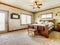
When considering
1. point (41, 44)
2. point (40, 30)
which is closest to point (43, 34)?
point (40, 30)

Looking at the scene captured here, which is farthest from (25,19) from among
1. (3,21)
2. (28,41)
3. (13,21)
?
(28,41)

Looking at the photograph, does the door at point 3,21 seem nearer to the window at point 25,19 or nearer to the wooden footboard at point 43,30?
the window at point 25,19

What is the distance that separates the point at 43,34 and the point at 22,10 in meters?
4.50

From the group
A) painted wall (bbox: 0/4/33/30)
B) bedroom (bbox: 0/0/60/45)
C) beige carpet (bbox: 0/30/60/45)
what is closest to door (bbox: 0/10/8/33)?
bedroom (bbox: 0/0/60/45)

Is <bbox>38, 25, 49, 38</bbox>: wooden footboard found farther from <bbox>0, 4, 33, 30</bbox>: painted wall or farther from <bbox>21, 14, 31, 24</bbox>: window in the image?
<bbox>21, 14, 31, 24</bbox>: window

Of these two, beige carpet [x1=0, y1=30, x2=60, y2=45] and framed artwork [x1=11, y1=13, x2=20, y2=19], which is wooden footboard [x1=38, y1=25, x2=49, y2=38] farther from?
framed artwork [x1=11, y1=13, x2=20, y2=19]

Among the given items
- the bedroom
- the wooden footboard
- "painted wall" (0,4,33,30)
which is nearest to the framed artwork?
the bedroom

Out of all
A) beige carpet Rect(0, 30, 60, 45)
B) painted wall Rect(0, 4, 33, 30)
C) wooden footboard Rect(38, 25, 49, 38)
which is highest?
painted wall Rect(0, 4, 33, 30)

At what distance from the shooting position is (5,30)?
629 cm

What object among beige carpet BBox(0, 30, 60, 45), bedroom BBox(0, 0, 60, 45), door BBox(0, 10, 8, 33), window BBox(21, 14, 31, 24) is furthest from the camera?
window BBox(21, 14, 31, 24)

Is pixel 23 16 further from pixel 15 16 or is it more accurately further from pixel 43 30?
pixel 43 30

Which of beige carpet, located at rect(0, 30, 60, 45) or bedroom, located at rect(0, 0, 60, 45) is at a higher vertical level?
bedroom, located at rect(0, 0, 60, 45)

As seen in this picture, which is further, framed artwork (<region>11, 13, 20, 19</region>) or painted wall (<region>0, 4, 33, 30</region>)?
framed artwork (<region>11, 13, 20, 19</region>)

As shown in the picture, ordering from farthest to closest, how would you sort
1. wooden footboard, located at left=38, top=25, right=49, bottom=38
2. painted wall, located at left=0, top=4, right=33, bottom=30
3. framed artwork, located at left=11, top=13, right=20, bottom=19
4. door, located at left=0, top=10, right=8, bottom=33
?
framed artwork, located at left=11, top=13, right=20, bottom=19
painted wall, located at left=0, top=4, right=33, bottom=30
door, located at left=0, top=10, right=8, bottom=33
wooden footboard, located at left=38, top=25, right=49, bottom=38
